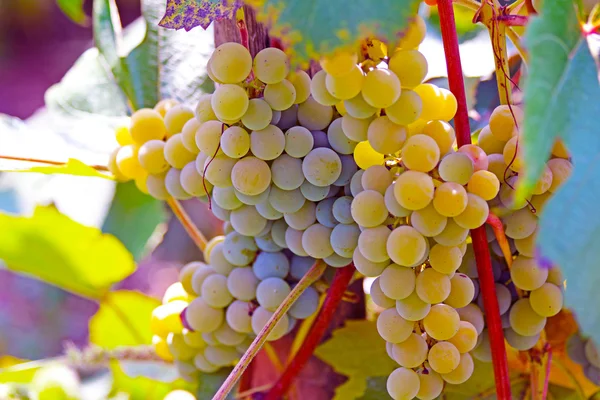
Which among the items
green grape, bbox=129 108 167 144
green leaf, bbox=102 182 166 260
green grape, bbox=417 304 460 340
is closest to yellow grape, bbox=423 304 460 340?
green grape, bbox=417 304 460 340

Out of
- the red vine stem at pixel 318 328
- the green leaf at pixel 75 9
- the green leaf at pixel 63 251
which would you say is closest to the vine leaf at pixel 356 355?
the red vine stem at pixel 318 328

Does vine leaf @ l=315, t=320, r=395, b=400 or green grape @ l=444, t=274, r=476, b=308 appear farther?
vine leaf @ l=315, t=320, r=395, b=400

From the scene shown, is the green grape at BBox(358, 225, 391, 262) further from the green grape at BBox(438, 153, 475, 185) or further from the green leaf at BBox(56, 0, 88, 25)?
the green leaf at BBox(56, 0, 88, 25)

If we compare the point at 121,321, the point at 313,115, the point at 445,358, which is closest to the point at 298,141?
the point at 313,115

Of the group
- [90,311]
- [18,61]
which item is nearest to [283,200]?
[90,311]

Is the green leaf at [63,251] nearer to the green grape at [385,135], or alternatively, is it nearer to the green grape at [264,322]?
the green grape at [264,322]

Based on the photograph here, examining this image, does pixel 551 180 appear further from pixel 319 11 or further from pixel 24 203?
pixel 24 203

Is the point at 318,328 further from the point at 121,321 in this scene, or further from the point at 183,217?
the point at 121,321
